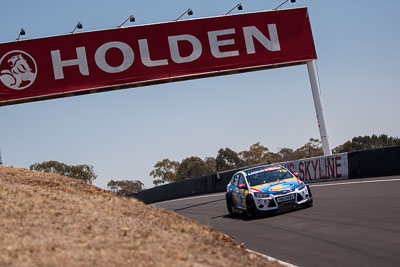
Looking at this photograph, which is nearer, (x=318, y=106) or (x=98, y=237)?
(x=98, y=237)

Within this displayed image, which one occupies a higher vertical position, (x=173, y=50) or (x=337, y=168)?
(x=173, y=50)

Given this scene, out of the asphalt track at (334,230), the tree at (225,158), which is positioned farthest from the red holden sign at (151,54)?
the tree at (225,158)

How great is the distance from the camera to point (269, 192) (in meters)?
14.4

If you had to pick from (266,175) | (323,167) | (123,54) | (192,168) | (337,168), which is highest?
(123,54)

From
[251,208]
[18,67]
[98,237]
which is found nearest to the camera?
[98,237]

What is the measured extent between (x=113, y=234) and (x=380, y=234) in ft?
15.8

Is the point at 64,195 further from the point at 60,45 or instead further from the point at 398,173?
the point at 60,45

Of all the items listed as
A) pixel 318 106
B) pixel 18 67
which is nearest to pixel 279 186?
pixel 318 106

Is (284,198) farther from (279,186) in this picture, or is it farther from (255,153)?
(255,153)

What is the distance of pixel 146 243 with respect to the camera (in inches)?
268

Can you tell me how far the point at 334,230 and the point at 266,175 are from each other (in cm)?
507

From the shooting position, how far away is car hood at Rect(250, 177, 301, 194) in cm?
1439

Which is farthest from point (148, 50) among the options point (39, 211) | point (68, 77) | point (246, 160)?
point (246, 160)

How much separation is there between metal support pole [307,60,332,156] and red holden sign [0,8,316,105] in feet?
2.31
